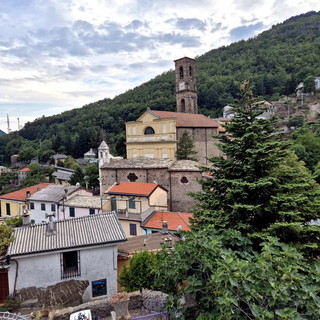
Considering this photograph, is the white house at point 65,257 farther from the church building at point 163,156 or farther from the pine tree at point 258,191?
the church building at point 163,156

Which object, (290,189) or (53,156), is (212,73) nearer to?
(53,156)

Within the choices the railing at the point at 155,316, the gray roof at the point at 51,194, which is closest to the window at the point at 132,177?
the gray roof at the point at 51,194

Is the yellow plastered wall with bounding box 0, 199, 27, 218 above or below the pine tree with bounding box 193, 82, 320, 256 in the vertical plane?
below

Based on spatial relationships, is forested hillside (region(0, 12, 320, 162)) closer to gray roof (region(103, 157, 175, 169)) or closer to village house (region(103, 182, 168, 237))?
gray roof (region(103, 157, 175, 169))

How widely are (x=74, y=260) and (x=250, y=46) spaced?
489ft

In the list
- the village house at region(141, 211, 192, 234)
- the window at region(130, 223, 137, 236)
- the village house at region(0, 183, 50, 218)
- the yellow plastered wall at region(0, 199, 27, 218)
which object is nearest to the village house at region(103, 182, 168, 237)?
the window at region(130, 223, 137, 236)

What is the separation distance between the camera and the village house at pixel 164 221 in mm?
20038

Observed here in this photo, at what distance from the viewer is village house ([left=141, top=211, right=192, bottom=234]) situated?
65.7ft

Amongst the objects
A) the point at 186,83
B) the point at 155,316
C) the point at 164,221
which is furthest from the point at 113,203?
the point at 186,83

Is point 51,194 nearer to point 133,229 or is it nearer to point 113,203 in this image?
point 113,203

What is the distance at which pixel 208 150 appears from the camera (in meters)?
36.7

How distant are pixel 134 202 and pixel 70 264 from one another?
37.2 feet

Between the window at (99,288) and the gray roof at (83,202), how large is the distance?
545 inches

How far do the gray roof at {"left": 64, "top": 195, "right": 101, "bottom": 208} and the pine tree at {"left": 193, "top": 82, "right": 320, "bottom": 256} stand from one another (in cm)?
1756
